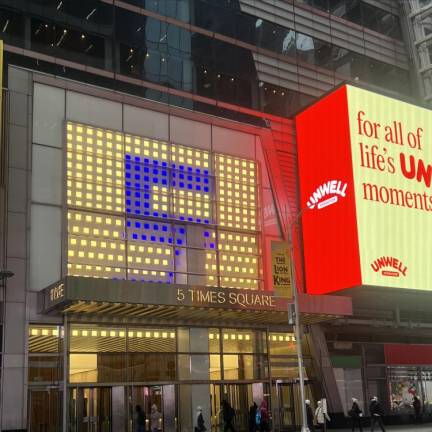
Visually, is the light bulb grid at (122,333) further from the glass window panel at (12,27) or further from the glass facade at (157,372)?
the glass window panel at (12,27)

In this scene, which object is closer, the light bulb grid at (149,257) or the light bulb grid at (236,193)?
the light bulb grid at (149,257)

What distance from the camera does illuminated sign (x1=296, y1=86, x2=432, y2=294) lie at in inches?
1345

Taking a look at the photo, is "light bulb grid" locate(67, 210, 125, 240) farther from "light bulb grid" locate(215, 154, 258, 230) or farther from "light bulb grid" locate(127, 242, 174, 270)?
"light bulb grid" locate(215, 154, 258, 230)

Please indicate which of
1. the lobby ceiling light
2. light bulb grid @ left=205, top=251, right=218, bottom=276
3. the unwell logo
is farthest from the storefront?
the lobby ceiling light

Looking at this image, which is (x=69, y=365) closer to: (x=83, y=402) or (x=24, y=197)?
(x=83, y=402)

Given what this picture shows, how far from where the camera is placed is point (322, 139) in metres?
36.3

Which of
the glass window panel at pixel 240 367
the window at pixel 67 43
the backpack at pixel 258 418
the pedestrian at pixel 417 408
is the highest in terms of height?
the window at pixel 67 43

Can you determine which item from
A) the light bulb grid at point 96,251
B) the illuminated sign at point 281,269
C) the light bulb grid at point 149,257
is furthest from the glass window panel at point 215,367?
the illuminated sign at point 281,269

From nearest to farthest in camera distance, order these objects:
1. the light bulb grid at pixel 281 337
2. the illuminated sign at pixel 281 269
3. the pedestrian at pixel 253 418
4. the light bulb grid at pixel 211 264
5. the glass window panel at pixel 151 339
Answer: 1. the illuminated sign at pixel 281 269
2. the pedestrian at pixel 253 418
3. the glass window panel at pixel 151 339
4. the light bulb grid at pixel 211 264
5. the light bulb grid at pixel 281 337

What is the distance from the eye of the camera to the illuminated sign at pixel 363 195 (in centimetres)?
3416

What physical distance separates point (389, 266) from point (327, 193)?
507 cm

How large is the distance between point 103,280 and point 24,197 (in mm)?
5374

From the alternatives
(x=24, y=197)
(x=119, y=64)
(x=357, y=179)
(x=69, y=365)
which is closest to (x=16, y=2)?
(x=119, y=64)

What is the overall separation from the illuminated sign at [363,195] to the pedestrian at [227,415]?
28.9 ft
